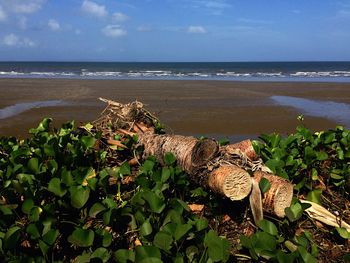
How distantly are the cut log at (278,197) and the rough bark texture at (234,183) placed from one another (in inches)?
5.7

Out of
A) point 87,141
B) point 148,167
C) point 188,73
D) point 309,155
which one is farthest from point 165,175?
point 188,73

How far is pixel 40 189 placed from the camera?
312cm

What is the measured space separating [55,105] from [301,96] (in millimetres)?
12086

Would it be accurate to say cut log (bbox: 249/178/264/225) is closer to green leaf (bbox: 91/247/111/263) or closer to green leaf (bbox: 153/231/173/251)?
green leaf (bbox: 153/231/173/251)

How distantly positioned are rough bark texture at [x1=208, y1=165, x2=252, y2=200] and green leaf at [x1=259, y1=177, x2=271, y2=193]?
0.35 feet

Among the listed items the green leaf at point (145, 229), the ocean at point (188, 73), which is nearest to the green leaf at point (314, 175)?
the green leaf at point (145, 229)

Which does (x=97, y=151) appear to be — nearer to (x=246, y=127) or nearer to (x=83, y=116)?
(x=246, y=127)

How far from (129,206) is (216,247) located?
2.72ft

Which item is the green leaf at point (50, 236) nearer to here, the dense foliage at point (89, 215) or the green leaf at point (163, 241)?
the dense foliage at point (89, 215)

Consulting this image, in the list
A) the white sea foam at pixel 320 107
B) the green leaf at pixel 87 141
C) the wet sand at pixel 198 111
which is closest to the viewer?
the green leaf at pixel 87 141

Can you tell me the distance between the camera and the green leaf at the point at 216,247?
2.39 metres

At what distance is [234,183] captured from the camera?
2986 millimetres

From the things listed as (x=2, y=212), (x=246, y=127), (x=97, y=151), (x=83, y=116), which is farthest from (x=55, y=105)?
(x=2, y=212)

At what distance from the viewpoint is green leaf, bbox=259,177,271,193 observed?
114 inches
